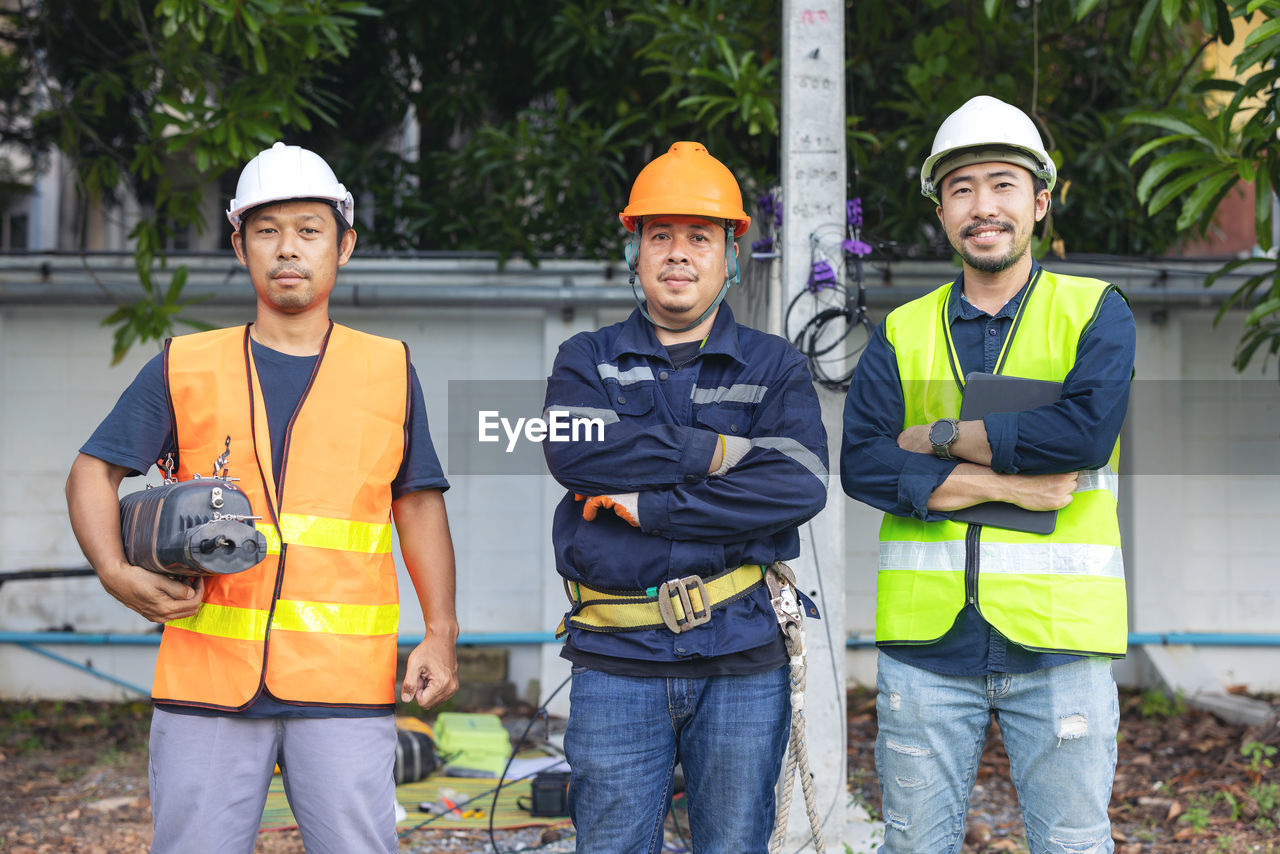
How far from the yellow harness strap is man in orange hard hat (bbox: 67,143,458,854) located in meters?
0.38

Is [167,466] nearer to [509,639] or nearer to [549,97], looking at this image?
[509,639]

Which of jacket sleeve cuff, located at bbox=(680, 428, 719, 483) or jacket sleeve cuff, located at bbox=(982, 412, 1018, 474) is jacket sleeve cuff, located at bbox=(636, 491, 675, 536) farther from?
jacket sleeve cuff, located at bbox=(982, 412, 1018, 474)

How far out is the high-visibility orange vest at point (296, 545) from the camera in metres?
2.55

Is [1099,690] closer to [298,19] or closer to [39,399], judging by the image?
[298,19]

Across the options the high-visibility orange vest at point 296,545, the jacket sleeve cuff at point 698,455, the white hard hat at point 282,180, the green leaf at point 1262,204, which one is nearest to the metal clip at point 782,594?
the jacket sleeve cuff at point 698,455

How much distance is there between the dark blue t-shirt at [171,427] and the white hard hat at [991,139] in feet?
5.07

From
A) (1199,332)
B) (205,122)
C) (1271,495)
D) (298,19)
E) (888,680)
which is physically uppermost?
(298,19)

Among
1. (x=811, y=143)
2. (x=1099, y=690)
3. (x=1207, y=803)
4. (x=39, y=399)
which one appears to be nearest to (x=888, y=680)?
(x=1099, y=690)

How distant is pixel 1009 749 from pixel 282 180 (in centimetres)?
221

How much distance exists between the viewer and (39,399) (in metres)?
7.30

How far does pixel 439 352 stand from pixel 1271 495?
543cm

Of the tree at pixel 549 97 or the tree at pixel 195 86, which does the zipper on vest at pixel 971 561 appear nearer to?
the tree at pixel 549 97

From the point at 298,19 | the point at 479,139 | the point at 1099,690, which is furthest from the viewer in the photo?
the point at 479,139

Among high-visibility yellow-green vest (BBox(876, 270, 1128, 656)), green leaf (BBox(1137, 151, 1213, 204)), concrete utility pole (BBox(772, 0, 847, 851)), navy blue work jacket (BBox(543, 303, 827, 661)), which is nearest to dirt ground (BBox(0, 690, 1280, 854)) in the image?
concrete utility pole (BBox(772, 0, 847, 851))
